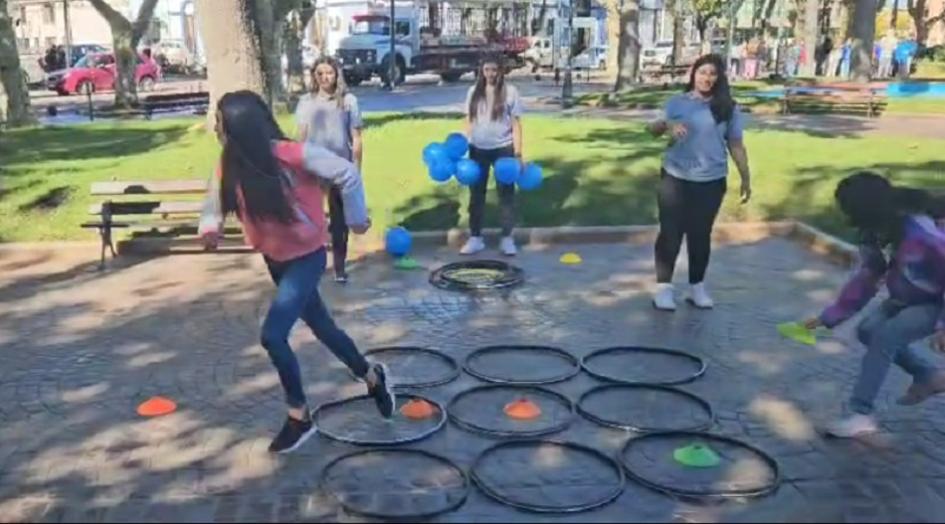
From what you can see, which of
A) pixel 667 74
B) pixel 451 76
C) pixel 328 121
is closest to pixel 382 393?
pixel 328 121

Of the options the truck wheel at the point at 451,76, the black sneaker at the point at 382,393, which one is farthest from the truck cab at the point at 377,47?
the black sneaker at the point at 382,393

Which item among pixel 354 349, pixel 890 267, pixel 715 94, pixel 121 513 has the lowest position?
pixel 121 513

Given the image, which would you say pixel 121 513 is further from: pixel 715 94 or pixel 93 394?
pixel 715 94

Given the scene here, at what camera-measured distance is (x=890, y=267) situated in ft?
14.9

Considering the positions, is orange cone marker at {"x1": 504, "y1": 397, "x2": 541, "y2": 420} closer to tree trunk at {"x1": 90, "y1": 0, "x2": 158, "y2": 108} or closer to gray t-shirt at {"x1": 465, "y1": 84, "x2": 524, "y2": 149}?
gray t-shirt at {"x1": 465, "y1": 84, "x2": 524, "y2": 149}

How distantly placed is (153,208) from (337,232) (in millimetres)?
2203

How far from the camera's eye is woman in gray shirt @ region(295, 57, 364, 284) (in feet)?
24.2

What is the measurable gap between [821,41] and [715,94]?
38.1 meters

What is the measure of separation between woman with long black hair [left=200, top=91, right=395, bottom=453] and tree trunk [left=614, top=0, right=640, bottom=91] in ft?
72.9

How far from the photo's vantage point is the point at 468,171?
27.1 feet

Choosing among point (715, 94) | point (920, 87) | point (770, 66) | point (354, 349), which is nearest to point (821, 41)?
point (770, 66)

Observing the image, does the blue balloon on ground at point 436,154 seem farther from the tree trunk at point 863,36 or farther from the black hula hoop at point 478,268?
the tree trunk at point 863,36

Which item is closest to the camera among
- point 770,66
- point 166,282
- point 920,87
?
point 166,282

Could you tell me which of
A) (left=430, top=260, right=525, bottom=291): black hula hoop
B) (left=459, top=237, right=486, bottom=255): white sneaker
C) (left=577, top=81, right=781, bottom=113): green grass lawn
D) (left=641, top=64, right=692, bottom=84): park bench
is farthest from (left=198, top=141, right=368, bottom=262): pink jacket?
(left=641, top=64, right=692, bottom=84): park bench
